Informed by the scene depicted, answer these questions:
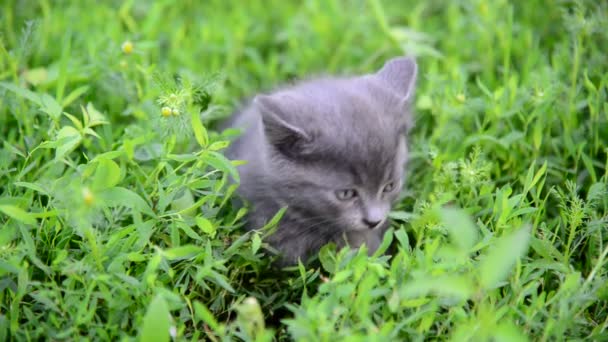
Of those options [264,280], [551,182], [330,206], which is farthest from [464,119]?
[264,280]

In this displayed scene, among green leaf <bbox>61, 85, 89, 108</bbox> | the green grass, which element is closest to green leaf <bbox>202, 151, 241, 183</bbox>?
the green grass

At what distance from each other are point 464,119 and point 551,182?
0.55m

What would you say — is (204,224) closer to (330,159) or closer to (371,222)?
(330,159)

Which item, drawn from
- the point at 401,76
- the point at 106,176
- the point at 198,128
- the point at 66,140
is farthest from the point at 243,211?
the point at 401,76

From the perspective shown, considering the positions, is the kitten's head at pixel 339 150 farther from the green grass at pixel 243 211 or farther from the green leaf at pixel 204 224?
the green leaf at pixel 204 224


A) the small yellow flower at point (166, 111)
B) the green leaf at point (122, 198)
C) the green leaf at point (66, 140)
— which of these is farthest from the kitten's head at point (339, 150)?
the green leaf at point (66, 140)

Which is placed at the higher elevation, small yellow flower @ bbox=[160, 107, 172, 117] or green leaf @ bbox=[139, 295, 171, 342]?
small yellow flower @ bbox=[160, 107, 172, 117]

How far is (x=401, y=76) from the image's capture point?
8.83 ft

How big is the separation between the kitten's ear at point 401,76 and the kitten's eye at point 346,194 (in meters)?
0.46

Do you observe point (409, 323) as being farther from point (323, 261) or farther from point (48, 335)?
point (48, 335)

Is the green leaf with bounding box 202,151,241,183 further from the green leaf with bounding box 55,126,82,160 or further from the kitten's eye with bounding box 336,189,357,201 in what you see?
the green leaf with bounding box 55,126,82,160

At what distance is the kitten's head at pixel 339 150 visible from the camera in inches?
92.9

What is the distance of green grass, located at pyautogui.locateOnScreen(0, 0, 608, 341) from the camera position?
2094mm

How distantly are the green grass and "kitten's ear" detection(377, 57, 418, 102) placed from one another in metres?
0.40
